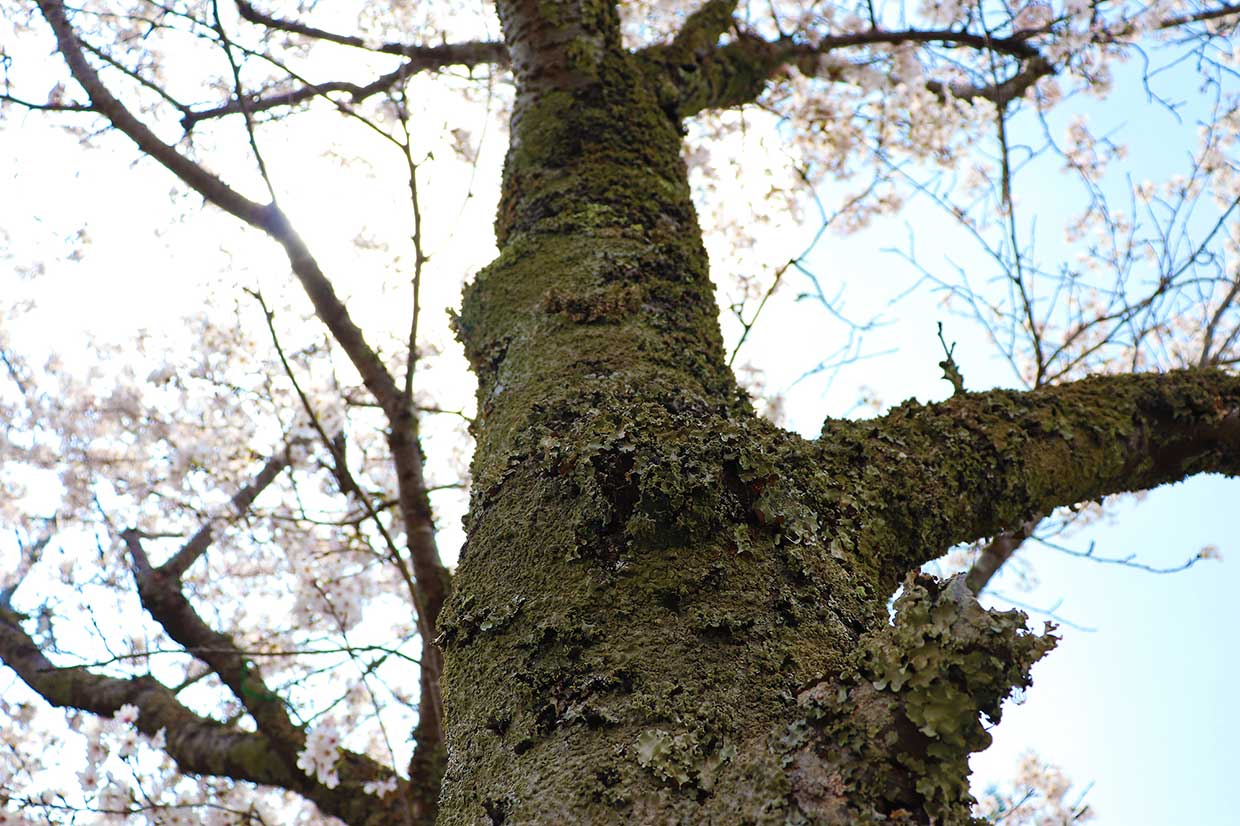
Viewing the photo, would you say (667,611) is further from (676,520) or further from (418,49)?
(418,49)

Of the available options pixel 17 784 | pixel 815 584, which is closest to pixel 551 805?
pixel 815 584

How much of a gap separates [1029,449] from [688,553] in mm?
889

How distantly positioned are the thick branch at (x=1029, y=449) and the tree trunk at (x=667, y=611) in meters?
0.07

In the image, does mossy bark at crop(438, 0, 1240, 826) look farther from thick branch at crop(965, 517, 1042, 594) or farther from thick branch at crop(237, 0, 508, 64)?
thick branch at crop(237, 0, 508, 64)

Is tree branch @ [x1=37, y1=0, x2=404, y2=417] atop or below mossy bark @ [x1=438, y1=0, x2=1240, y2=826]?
atop

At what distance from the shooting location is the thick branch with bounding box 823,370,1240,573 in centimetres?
131

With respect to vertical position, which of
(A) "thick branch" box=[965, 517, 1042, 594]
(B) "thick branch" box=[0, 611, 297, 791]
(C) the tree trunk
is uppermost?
(B) "thick branch" box=[0, 611, 297, 791]

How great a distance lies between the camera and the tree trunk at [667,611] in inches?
27.6

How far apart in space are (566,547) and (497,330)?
68cm

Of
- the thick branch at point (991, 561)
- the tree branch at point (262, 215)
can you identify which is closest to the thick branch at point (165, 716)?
the tree branch at point (262, 215)

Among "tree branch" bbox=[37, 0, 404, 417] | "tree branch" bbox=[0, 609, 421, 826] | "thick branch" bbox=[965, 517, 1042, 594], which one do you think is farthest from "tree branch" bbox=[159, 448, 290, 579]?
"thick branch" bbox=[965, 517, 1042, 594]

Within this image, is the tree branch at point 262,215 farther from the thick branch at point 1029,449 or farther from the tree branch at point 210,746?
the thick branch at point 1029,449

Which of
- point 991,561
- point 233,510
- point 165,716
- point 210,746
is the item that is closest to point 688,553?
point 991,561

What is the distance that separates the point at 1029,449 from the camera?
1533 millimetres
